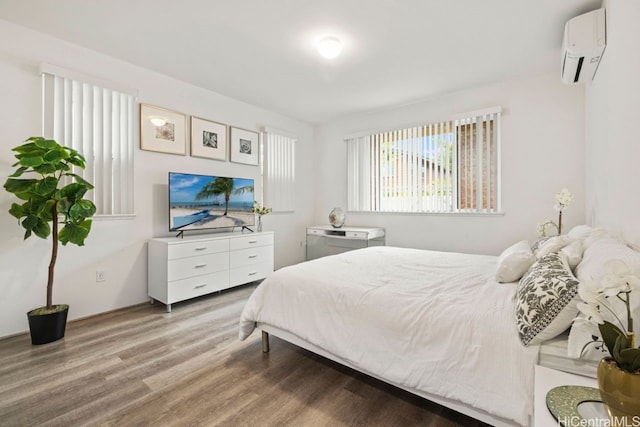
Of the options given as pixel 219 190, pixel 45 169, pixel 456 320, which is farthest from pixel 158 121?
pixel 456 320

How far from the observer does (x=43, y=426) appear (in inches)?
56.9

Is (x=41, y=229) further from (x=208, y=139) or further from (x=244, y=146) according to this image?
(x=244, y=146)

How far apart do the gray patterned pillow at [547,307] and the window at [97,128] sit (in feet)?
11.6

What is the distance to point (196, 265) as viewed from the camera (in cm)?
319

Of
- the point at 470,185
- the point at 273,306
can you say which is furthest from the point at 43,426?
the point at 470,185

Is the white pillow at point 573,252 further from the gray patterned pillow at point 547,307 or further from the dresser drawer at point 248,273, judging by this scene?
the dresser drawer at point 248,273

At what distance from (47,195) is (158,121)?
55.4 inches

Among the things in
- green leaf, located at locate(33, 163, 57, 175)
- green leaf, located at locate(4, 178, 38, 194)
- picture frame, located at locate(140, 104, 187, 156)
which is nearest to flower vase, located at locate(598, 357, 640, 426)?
green leaf, located at locate(33, 163, 57, 175)

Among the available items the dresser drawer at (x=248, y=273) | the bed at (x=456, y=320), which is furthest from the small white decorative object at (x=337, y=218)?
the bed at (x=456, y=320)

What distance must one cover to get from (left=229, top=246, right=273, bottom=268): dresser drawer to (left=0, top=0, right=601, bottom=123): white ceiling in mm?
2146

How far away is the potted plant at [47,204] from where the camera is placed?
2.22m

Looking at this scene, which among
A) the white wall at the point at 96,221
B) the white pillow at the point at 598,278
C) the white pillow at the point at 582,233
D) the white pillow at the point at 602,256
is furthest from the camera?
the white wall at the point at 96,221

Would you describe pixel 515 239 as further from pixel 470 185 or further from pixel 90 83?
pixel 90 83

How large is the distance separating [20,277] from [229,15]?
9.40ft
